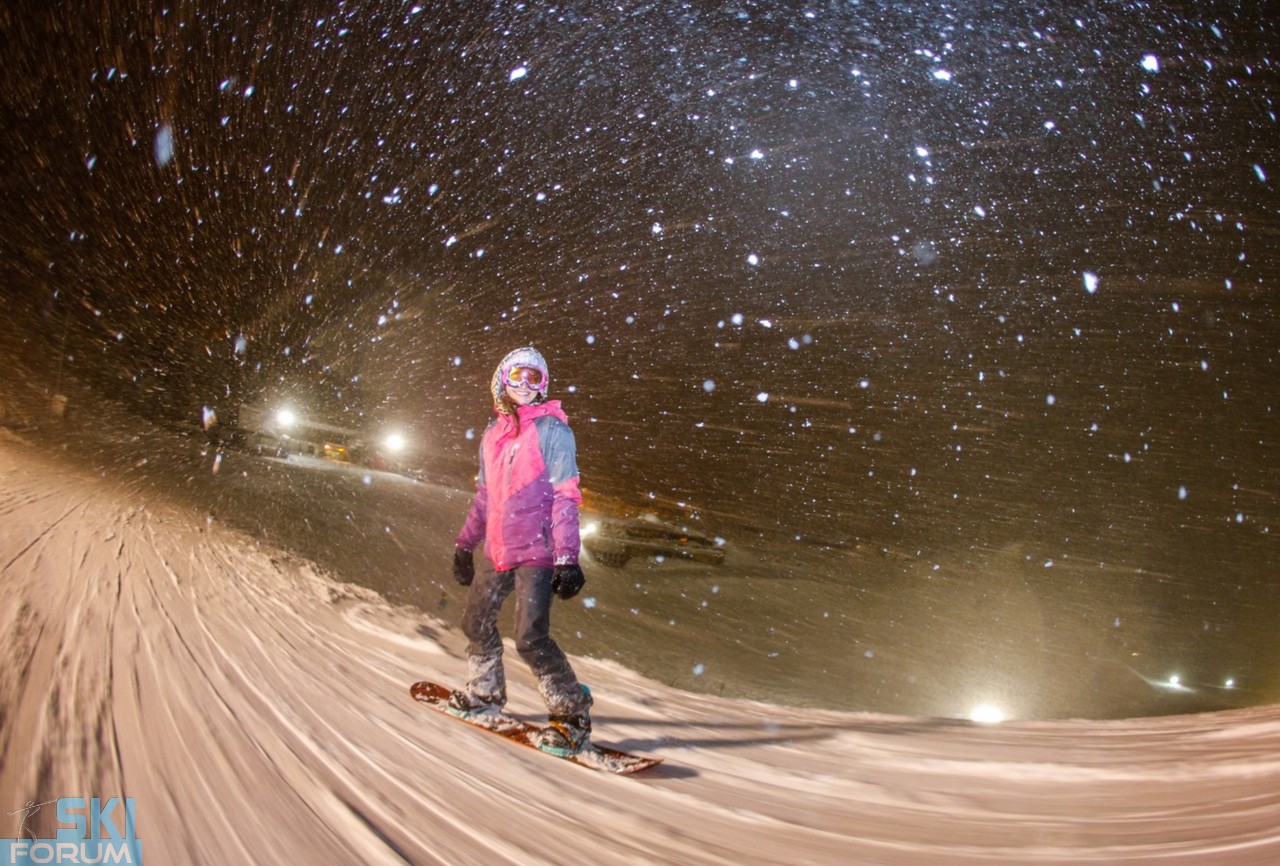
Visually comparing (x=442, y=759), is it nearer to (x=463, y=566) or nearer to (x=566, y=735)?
(x=566, y=735)

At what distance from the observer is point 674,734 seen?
7.54ft

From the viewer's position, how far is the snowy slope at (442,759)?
1315 mm

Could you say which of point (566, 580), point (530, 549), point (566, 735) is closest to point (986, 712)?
point (566, 735)

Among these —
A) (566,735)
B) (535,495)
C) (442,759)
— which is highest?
(535,495)

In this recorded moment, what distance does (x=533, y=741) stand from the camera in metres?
1.92

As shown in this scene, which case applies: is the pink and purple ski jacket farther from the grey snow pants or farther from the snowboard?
the snowboard

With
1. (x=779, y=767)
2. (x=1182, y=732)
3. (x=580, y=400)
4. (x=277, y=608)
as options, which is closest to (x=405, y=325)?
(x=580, y=400)

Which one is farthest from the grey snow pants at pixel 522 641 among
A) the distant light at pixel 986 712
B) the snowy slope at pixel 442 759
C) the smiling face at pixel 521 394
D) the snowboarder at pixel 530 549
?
the distant light at pixel 986 712

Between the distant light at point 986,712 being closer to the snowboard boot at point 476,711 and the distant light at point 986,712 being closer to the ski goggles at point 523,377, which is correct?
the snowboard boot at point 476,711

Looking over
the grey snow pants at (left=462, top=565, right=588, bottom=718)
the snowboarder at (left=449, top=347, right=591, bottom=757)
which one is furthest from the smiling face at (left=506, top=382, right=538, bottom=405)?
the grey snow pants at (left=462, top=565, right=588, bottom=718)

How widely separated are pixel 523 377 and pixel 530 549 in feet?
2.01

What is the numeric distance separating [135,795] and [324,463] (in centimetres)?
310

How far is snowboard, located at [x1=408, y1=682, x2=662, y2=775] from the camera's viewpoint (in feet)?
6.04

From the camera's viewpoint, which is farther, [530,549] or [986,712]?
[986,712]
